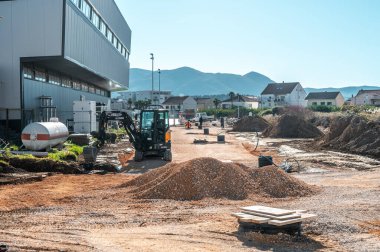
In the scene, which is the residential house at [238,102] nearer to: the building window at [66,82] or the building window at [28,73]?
the building window at [66,82]

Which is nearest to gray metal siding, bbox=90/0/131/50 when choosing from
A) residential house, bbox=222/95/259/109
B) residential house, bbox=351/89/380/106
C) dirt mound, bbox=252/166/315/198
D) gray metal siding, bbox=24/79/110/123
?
gray metal siding, bbox=24/79/110/123

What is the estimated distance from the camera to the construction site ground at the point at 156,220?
868 cm

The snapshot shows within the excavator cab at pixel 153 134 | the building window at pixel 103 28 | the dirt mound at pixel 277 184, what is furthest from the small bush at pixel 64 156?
the building window at pixel 103 28

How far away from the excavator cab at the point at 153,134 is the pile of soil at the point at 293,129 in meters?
24.2

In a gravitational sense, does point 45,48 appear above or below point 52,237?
above

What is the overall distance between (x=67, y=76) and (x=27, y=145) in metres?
14.1

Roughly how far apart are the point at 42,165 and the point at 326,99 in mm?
118163

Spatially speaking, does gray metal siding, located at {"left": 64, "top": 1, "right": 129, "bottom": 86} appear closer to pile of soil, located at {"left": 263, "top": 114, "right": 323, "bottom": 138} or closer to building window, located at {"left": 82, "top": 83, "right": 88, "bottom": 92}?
building window, located at {"left": 82, "top": 83, "right": 88, "bottom": 92}

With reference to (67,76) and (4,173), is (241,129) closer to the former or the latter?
(67,76)

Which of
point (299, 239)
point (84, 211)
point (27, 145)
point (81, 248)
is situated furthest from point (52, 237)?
point (27, 145)

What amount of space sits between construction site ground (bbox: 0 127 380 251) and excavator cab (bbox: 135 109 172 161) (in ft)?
20.5

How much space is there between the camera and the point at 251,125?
195ft

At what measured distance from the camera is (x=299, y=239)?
9227 millimetres

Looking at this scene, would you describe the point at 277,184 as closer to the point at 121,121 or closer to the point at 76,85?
the point at 121,121
